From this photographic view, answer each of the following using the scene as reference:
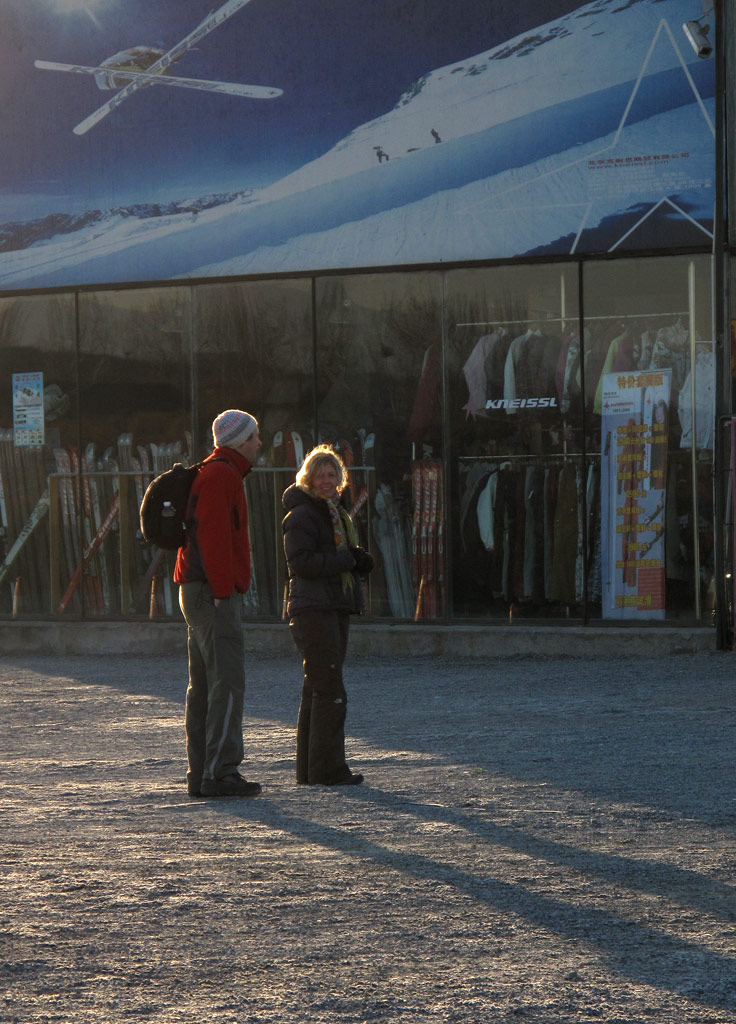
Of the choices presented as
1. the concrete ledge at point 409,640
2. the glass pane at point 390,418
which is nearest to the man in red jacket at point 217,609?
A: the concrete ledge at point 409,640

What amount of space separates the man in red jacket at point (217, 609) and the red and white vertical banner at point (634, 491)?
6.84 m

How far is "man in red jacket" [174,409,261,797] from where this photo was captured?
7.87 meters

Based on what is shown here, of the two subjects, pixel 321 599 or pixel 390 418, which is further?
pixel 390 418

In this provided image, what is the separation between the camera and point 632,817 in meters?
6.98

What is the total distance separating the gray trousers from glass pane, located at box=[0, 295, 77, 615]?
869 cm

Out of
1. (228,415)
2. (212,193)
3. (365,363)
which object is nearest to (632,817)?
(228,415)

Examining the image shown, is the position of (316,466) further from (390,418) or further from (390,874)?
(390,418)

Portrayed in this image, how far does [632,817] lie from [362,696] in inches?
204

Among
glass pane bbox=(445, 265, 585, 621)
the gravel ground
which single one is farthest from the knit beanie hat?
glass pane bbox=(445, 265, 585, 621)

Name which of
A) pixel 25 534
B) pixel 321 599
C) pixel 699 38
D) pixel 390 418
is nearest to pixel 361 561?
pixel 321 599

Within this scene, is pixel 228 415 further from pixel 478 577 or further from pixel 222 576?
pixel 478 577

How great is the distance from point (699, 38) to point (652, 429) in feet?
11.4

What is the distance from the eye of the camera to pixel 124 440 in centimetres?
1605

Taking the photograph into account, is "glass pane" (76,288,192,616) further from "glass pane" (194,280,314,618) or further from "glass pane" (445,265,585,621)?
"glass pane" (445,265,585,621)
